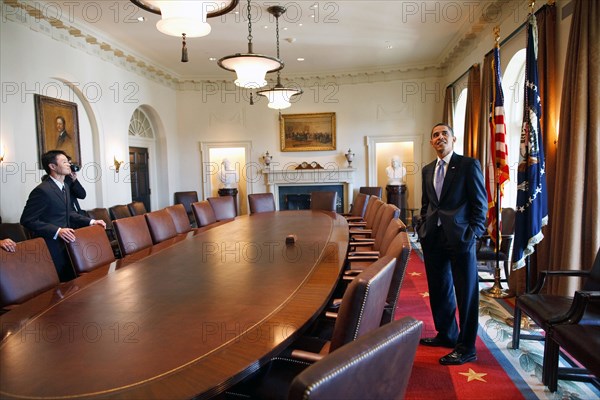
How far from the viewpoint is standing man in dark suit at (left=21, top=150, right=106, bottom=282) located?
2.65m

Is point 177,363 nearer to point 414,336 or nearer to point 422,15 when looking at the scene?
point 414,336

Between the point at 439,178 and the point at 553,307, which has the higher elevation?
the point at 439,178

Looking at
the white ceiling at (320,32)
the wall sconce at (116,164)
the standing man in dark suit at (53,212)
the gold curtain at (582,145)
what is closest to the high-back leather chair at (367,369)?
the standing man in dark suit at (53,212)

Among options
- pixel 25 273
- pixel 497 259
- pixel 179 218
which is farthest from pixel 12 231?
pixel 497 259

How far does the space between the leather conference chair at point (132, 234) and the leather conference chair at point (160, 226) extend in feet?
0.29

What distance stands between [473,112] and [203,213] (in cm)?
405

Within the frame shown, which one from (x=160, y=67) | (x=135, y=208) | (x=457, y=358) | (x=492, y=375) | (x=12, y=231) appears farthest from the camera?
(x=160, y=67)

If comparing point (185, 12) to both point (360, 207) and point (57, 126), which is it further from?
point (57, 126)

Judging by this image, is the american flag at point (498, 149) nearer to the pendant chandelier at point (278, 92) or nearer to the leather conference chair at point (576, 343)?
the leather conference chair at point (576, 343)

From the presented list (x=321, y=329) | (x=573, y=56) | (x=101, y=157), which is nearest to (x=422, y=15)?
(x=573, y=56)

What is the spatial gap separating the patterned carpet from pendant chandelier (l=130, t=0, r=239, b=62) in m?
2.44

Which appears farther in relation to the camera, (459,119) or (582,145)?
(459,119)

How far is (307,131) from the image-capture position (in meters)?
8.38

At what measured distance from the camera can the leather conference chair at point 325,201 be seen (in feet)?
18.8
